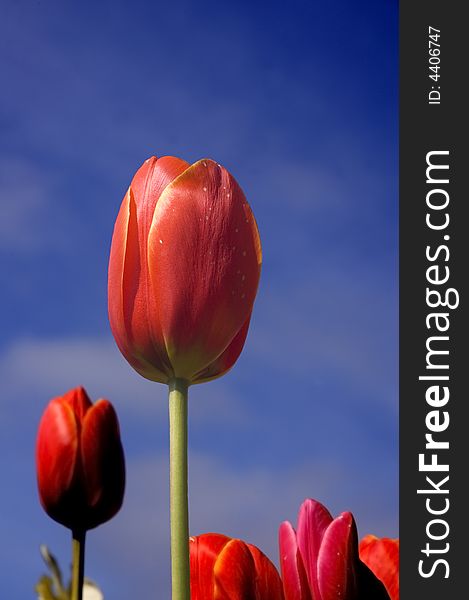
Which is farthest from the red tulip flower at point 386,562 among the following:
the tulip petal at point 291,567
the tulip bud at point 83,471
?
the tulip bud at point 83,471

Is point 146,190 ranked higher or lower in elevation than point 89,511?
higher

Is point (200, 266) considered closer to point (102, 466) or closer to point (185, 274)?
point (185, 274)

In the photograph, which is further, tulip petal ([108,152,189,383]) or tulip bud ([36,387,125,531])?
tulip petal ([108,152,189,383])

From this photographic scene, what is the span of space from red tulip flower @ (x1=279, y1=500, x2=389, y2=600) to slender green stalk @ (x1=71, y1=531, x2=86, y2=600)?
13cm

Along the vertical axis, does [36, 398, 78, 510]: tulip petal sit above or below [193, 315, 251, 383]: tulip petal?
below

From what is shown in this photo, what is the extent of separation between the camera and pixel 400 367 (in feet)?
2.74

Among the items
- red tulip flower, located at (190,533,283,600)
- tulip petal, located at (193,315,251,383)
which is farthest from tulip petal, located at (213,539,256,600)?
tulip petal, located at (193,315,251,383)

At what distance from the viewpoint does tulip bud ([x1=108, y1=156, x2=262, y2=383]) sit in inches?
20.6

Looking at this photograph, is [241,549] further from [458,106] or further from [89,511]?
[458,106]

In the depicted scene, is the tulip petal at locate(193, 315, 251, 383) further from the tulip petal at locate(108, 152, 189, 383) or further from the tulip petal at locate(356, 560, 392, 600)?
the tulip petal at locate(356, 560, 392, 600)

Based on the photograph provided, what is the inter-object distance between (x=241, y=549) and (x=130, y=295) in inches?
6.3

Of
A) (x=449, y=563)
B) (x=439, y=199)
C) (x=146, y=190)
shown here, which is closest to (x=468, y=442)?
(x=449, y=563)

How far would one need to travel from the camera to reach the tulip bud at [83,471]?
434mm

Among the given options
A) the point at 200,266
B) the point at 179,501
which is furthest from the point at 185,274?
the point at 179,501
